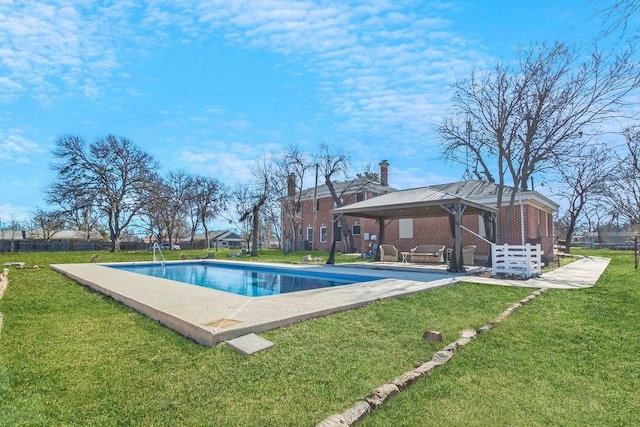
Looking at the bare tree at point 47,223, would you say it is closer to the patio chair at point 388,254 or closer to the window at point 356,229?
the window at point 356,229

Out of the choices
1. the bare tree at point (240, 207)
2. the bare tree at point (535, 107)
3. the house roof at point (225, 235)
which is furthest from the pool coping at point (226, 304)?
the house roof at point (225, 235)

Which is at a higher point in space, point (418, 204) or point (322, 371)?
point (418, 204)

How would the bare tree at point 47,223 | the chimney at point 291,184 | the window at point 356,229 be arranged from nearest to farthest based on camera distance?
the window at point 356,229 < the bare tree at point 47,223 < the chimney at point 291,184

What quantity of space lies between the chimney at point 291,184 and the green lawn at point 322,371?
77.6 feet

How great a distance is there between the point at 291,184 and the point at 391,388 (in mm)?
26841

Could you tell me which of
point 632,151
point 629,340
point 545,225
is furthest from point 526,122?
point 632,151

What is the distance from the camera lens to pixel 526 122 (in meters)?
13.9

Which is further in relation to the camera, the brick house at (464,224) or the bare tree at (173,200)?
the bare tree at (173,200)

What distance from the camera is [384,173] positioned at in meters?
30.1

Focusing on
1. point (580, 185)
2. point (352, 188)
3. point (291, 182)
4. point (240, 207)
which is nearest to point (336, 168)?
point (352, 188)

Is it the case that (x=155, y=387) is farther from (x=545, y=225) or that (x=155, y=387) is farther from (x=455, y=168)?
(x=545, y=225)

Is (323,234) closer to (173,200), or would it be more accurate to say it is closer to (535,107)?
(173,200)

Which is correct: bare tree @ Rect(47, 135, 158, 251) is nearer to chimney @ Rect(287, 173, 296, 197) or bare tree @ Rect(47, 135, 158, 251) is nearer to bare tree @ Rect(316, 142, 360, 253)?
chimney @ Rect(287, 173, 296, 197)

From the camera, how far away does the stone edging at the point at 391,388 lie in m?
2.49
